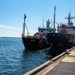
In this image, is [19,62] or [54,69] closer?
[54,69]

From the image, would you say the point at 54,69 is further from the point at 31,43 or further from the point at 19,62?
the point at 31,43

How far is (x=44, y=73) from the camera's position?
1109 centimetres

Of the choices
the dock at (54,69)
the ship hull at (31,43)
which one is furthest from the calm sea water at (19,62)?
the ship hull at (31,43)

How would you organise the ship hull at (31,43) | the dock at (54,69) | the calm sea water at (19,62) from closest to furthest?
1. the dock at (54,69)
2. the calm sea water at (19,62)
3. the ship hull at (31,43)

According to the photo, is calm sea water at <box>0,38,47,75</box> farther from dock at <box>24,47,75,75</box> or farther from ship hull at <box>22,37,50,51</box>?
ship hull at <box>22,37,50,51</box>

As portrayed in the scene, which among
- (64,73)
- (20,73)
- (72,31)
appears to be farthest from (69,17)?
(64,73)

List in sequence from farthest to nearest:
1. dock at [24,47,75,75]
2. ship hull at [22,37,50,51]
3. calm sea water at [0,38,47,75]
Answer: ship hull at [22,37,50,51] → calm sea water at [0,38,47,75] → dock at [24,47,75,75]

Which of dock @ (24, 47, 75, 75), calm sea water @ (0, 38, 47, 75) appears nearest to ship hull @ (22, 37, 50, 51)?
calm sea water @ (0, 38, 47, 75)

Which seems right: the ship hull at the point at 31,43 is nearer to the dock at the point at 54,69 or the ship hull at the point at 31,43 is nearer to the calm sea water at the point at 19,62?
the calm sea water at the point at 19,62

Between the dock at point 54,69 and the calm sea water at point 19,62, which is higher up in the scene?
the dock at point 54,69

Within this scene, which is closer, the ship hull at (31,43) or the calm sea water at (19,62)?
the calm sea water at (19,62)

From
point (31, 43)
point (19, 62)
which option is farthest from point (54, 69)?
point (31, 43)

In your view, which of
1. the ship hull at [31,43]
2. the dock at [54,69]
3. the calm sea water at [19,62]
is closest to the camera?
the dock at [54,69]

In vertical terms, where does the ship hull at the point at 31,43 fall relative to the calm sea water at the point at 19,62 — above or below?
above
